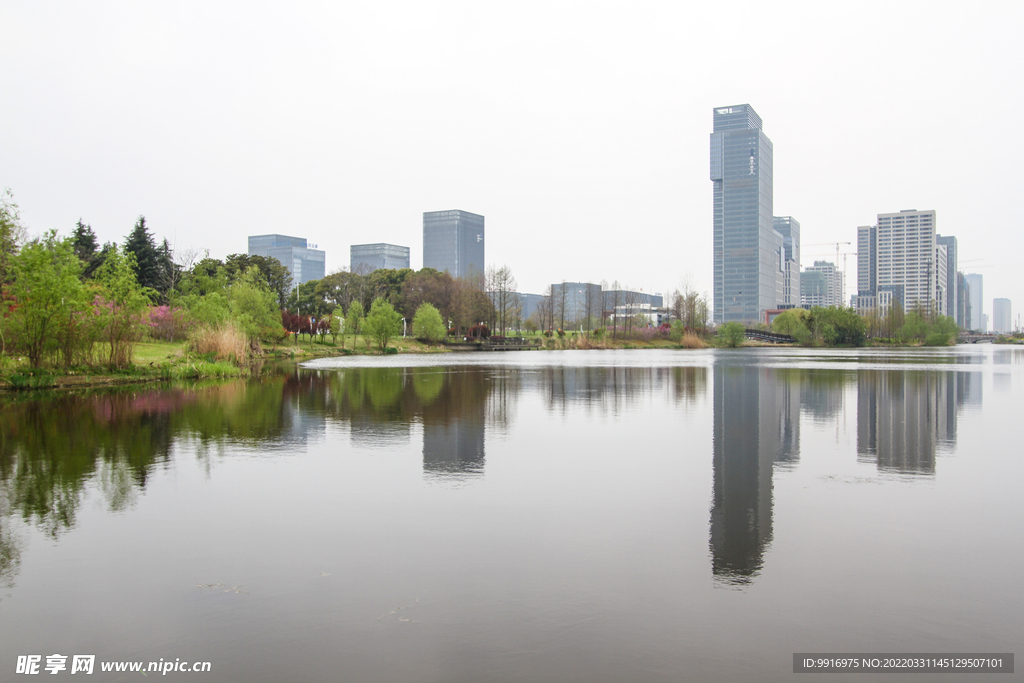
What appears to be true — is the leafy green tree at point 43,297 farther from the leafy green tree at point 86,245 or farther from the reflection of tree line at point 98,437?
the leafy green tree at point 86,245

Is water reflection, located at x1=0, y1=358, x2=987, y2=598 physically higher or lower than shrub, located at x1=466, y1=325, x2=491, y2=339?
lower

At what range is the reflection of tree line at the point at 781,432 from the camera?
6.51 m

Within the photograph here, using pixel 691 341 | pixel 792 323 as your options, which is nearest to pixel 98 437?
pixel 691 341

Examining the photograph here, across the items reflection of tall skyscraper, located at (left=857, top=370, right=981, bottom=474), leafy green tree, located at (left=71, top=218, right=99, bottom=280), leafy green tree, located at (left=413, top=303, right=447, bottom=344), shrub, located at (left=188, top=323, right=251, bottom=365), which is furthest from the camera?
leafy green tree, located at (left=413, top=303, right=447, bottom=344)

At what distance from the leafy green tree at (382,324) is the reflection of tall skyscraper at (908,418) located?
37.7m

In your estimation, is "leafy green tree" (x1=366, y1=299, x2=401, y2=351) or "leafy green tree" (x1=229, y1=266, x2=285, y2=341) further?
"leafy green tree" (x1=366, y1=299, x2=401, y2=351)

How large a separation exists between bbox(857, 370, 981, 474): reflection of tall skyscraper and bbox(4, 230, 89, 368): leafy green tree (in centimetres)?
2023

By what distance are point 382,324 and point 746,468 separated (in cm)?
4762

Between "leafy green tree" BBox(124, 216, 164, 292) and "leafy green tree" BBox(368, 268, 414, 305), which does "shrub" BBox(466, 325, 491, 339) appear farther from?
"leafy green tree" BBox(124, 216, 164, 292)

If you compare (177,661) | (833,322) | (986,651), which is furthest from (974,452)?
(833,322)

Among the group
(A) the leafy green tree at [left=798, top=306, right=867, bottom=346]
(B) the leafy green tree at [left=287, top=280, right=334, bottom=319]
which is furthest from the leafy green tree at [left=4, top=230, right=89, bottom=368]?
(A) the leafy green tree at [left=798, top=306, right=867, bottom=346]

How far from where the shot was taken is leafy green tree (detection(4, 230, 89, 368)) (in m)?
18.5

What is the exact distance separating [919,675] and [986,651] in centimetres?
61

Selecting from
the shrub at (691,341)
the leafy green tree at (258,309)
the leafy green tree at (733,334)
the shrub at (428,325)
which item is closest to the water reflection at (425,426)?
the leafy green tree at (258,309)
